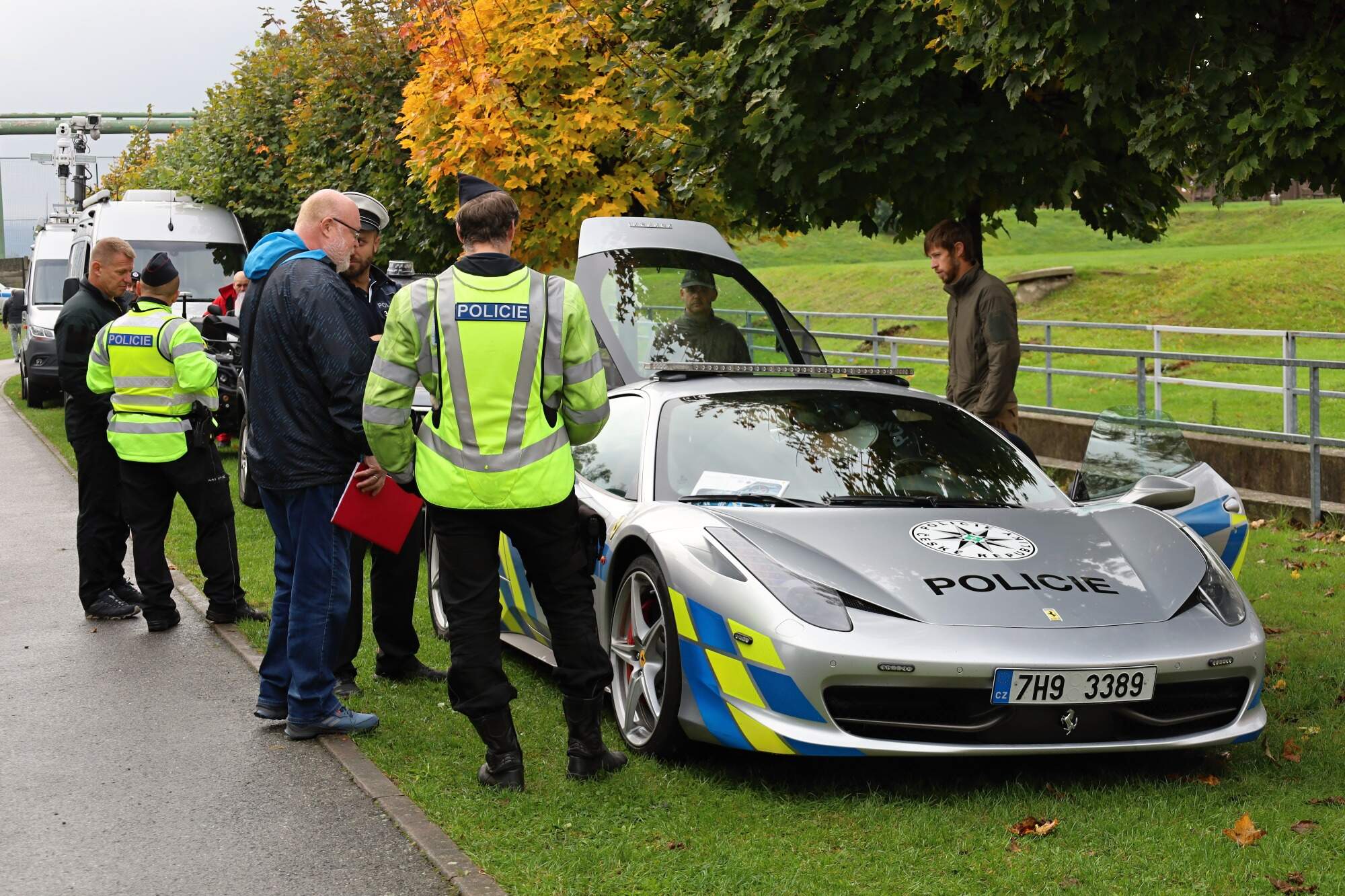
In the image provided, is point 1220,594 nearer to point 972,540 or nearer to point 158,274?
point 972,540

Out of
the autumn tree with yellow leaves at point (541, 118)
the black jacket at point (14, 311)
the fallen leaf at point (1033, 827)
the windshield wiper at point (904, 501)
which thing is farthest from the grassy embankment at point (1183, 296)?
the black jacket at point (14, 311)

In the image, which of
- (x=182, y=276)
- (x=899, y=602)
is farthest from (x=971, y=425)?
(x=182, y=276)

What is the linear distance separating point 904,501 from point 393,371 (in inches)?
76.7

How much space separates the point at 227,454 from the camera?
53.9 feet

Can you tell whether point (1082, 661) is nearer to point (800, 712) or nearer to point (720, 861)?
point (800, 712)

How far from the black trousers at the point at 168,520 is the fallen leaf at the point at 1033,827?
4787mm

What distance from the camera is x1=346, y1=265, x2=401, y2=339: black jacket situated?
6.45 metres

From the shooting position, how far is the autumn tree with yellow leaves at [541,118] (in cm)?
1320

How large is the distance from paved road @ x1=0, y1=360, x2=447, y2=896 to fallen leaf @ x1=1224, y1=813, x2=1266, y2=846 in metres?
2.28

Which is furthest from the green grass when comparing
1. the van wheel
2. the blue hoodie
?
the van wheel

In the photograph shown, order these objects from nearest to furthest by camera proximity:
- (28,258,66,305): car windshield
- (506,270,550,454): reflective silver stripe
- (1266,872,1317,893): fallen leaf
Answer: (1266,872,1317,893): fallen leaf
(506,270,550,454): reflective silver stripe
(28,258,66,305): car windshield

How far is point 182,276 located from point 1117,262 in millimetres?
22234

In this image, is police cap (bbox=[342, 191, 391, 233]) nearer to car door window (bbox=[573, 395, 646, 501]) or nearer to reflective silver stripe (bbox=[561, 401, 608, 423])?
car door window (bbox=[573, 395, 646, 501])

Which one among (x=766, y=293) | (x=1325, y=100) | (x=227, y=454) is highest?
(x=1325, y=100)
